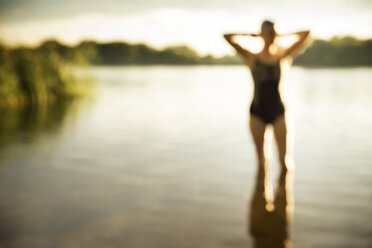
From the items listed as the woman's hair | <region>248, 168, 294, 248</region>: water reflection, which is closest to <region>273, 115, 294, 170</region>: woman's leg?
<region>248, 168, 294, 248</region>: water reflection

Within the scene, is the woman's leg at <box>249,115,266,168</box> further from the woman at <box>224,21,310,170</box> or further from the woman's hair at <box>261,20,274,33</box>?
the woman's hair at <box>261,20,274,33</box>

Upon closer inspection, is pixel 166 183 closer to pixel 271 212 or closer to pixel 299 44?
pixel 271 212

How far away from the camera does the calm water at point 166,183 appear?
2843 millimetres

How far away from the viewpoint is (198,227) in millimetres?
2951

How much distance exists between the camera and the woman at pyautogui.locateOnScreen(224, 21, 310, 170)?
3.69 metres

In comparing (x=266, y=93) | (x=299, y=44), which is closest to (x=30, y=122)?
(x=266, y=93)

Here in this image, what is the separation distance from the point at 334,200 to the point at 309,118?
558 cm

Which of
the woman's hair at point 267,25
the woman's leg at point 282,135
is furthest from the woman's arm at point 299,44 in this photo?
the woman's leg at point 282,135

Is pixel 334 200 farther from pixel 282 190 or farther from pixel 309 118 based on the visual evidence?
pixel 309 118

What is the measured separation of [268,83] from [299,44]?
47cm

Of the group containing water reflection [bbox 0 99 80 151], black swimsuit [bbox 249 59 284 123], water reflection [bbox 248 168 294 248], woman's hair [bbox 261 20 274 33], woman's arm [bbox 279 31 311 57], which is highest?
woman's hair [bbox 261 20 274 33]

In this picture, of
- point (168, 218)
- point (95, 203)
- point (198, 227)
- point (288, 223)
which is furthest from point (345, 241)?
point (95, 203)

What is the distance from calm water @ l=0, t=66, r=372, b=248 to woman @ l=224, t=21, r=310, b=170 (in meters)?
0.56

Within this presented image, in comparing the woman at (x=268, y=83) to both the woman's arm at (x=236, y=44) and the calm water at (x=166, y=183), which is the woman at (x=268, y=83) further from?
the calm water at (x=166, y=183)
